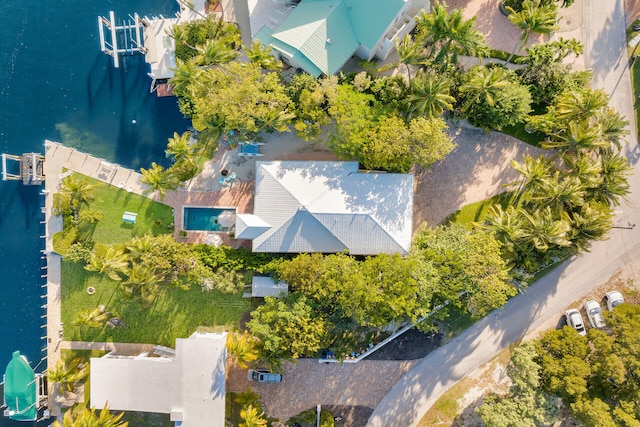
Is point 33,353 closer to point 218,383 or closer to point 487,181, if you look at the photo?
point 218,383

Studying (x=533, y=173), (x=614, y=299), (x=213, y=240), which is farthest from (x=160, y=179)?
(x=614, y=299)

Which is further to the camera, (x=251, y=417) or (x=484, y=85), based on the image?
(x=251, y=417)

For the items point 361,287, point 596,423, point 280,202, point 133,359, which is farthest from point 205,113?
point 596,423

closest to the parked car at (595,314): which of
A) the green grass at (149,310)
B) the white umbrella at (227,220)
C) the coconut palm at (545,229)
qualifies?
the coconut palm at (545,229)

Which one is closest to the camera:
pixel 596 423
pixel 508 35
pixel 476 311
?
pixel 596 423

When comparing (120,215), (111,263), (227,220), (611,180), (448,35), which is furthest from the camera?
(120,215)

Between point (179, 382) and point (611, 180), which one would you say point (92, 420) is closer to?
point (179, 382)
